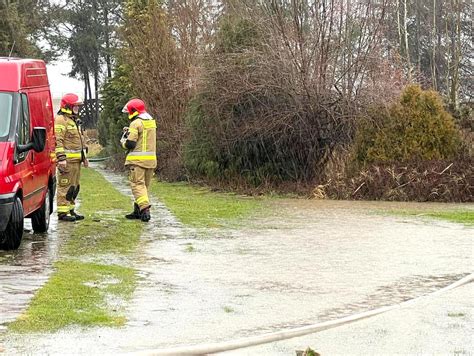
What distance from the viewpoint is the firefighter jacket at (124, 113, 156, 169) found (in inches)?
595

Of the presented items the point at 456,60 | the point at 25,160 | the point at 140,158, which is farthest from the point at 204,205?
the point at 456,60

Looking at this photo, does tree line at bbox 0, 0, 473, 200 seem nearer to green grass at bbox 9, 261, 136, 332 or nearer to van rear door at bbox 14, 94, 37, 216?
van rear door at bbox 14, 94, 37, 216

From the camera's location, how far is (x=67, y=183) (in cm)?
1488

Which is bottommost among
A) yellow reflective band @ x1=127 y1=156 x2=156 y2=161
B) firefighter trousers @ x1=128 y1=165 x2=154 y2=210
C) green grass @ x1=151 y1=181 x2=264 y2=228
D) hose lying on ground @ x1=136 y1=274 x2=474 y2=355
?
green grass @ x1=151 y1=181 x2=264 y2=228

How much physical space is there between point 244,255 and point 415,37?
159 feet

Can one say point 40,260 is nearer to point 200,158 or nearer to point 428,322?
point 428,322

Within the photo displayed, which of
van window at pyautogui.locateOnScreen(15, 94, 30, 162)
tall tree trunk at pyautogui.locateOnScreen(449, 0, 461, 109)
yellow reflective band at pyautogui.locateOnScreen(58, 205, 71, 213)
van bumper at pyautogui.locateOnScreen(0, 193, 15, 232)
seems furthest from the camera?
tall tree trunk at pyautogui.locateOnScreen(449, 0, 461, 109)

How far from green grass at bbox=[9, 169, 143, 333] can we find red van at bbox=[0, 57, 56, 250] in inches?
25.6

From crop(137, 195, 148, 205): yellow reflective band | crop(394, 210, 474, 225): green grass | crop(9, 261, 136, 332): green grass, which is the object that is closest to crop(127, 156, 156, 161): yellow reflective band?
crop(137, 195, 148, 205): yellow reflective band

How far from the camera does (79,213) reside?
54.4ft

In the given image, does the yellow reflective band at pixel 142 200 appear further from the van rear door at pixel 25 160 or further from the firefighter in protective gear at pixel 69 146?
the van rear door at pixel 25 160

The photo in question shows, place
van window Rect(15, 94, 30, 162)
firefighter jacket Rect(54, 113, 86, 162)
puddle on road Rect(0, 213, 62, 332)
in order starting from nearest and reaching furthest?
puddle on road Rect(0, 213, 62, 332), van window Rect(15, 94, 30, 162), firefighter jacket Rect(54, 113, 86, 162)

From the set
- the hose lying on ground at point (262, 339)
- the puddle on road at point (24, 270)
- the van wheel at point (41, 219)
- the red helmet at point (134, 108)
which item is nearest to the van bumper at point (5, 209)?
the puddle on road at point (24, 270)

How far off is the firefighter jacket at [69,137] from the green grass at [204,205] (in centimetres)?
223
